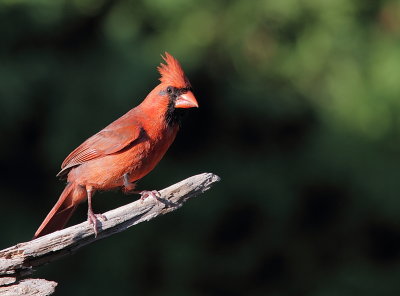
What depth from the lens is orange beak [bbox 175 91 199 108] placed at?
4.11 metres

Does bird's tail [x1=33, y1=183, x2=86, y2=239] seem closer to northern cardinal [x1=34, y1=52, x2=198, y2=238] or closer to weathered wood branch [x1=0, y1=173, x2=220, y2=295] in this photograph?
northern cardinal [x1=34, y1=52, x2=198, y2=238]

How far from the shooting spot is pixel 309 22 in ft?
20.2

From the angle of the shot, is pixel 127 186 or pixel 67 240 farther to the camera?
pixel 127 186

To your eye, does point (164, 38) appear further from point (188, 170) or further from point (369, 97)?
point (369, 97)

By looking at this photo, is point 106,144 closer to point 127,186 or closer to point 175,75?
point 127,186

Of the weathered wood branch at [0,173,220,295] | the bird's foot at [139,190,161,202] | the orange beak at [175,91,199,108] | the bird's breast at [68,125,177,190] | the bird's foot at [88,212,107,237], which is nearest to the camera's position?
the weathered wood branch at [0,173,220,295]

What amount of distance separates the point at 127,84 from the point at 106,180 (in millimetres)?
1538

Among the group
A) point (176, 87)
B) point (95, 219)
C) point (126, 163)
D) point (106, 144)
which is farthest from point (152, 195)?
point (176, 87)

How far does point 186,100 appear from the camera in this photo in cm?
413

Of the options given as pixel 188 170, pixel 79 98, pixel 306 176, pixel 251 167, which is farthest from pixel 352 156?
pixel 79 98

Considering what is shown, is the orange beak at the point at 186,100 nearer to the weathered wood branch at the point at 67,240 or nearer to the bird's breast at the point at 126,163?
the bird's breast at the point at 126,163

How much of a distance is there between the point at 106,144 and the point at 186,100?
19.0 inches

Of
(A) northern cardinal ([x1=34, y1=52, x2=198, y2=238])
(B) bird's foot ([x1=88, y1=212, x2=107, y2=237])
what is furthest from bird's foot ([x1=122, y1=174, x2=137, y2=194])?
(B) bird's foot ([x1=88, y1=212, x2=107, y2=237])

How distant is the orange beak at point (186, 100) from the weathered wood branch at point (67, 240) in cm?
62
